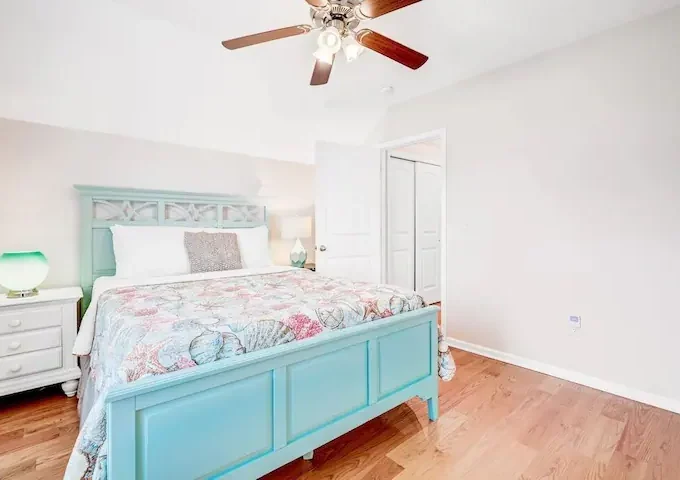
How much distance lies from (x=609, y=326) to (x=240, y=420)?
2.47 meters

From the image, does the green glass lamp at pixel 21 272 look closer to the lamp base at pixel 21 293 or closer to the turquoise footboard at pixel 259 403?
the lamp base at pixel 21 293

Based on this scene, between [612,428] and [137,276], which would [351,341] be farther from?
[137,276]

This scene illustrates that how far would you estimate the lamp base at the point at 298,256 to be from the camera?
380 centimetres

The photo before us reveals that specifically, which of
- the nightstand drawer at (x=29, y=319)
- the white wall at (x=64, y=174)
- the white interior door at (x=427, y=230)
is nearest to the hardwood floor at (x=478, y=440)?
the nightstand drawer at (x=29, y=319)

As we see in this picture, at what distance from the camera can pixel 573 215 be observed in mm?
2562

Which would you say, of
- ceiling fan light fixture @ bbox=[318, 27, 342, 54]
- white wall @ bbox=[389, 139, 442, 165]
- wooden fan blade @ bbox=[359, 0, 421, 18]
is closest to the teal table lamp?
white wall @ bbox=[389, 139, 442, 165]

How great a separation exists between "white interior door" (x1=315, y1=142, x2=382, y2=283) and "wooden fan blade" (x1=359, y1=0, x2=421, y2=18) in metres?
1.77

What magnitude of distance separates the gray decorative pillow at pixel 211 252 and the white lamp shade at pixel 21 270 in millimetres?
915

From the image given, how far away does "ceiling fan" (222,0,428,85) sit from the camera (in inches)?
65.2

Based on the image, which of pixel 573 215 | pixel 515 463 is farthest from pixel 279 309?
pixel 573 215

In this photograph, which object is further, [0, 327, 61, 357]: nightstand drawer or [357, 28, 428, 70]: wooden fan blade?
[0, 327, 61, 357]: nightstand drawer

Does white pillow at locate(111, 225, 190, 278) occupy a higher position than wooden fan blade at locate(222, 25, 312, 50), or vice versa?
wooden fan blade at locate(222, 25, 312, 50)

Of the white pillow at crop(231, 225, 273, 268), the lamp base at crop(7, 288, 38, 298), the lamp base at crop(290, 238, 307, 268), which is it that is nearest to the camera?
the lamp base at crop(7, 288, 38, 298)

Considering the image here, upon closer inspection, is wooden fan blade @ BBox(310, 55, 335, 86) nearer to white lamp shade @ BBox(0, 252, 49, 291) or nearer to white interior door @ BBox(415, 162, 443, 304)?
white lamp shade @ BBox(0, 252, 49, 291)
